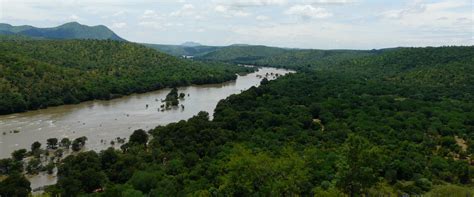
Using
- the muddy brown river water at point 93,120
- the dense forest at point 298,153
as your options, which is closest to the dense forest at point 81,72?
the muddy brown river water at point 93,120

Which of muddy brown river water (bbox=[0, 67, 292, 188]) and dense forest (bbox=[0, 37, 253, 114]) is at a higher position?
dense forest (bbox=[0, 37, 253, 114])

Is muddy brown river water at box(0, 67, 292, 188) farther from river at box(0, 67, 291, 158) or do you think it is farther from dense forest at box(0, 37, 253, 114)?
dense forest at box(0, 37, 253, 114)

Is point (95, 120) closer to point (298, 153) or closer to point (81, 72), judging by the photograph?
point (81, 72)

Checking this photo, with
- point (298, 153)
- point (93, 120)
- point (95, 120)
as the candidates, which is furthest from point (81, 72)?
point (298, 153)

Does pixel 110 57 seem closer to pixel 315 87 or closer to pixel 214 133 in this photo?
pixel 315 87

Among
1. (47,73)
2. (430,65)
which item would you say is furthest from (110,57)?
(430,65)

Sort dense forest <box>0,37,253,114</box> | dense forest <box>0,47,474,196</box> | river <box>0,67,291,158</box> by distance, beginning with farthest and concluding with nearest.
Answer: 1. dense forest <box>0,37,253,114</box>
2. river <box>0,67,291,158</box>
3. dense forest <box>0,47,474,196</box>

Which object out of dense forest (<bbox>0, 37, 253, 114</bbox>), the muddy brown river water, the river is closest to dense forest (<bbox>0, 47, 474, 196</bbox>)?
the muddy brown river water
